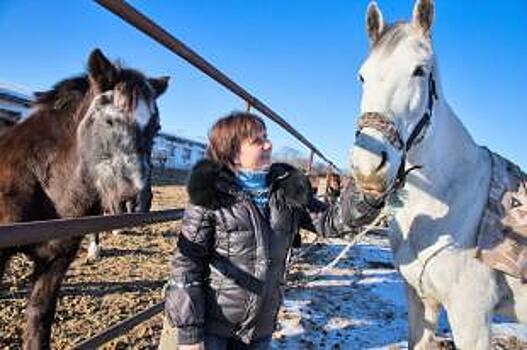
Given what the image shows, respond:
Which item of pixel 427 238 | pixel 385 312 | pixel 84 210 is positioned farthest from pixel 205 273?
pixel 385 312

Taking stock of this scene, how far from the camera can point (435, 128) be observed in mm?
2893

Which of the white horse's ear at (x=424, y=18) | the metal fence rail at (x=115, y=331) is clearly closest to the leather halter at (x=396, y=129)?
the white horse's ear at (x=424, y=18)

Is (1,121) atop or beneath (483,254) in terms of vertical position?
atop

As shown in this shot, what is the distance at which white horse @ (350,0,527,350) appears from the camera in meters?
2.56

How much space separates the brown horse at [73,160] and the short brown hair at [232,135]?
0.49 m

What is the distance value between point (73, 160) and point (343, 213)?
5.21 feet

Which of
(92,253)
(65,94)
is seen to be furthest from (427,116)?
→ (92,253)

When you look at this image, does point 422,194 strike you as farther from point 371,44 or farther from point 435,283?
point 371,44

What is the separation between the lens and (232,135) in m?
2.45

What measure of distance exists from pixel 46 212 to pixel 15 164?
314mm

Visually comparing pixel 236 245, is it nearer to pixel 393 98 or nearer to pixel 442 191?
pixel 393 98

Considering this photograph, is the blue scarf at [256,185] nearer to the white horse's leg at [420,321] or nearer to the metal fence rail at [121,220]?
the metal fence rail at [121,220]

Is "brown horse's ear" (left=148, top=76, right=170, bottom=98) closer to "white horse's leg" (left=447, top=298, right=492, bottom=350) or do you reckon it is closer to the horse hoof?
"white horse's leg" (left=447, top=298, right=492, bottom=350)

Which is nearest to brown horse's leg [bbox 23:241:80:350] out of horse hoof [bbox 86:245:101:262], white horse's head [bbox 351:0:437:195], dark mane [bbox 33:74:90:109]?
dark mane [bbox 33:74:90:109]
